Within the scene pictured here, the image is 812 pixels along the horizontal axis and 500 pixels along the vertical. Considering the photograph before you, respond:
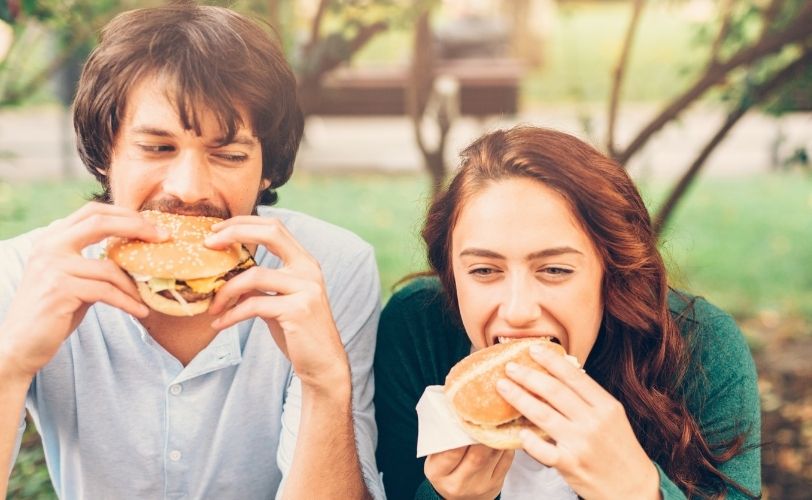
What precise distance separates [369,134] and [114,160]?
39.7ft

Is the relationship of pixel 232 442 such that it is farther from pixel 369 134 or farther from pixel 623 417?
pixel 369 134

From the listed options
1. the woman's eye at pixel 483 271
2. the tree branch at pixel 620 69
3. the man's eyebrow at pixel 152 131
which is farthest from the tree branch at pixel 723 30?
the man's eyebrow at pixel 152 131

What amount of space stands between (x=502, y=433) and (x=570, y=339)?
1.01 feet

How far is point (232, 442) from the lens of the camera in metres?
2.58

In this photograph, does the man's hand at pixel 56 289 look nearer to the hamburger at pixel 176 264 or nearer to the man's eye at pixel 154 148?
the hamburger at pixel 176 264

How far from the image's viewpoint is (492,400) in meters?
2.21

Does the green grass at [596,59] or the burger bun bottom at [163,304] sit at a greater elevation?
the burger bun bottom at [163,304]

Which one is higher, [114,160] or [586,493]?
[114,160]

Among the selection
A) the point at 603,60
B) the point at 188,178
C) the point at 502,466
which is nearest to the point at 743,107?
the point at 502,466

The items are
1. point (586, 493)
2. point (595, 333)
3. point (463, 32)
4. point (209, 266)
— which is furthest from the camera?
point (463, 32)

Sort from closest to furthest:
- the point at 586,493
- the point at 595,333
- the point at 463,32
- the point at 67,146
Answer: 1. the point at 586,493
2. the point at 595,333
3. the point at 67,146
4. the point at 463,32

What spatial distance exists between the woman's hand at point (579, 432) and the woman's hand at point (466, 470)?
183 mm

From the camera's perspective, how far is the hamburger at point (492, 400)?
7.14 ft

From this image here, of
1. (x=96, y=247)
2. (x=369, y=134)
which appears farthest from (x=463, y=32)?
(x=96, y=247)
